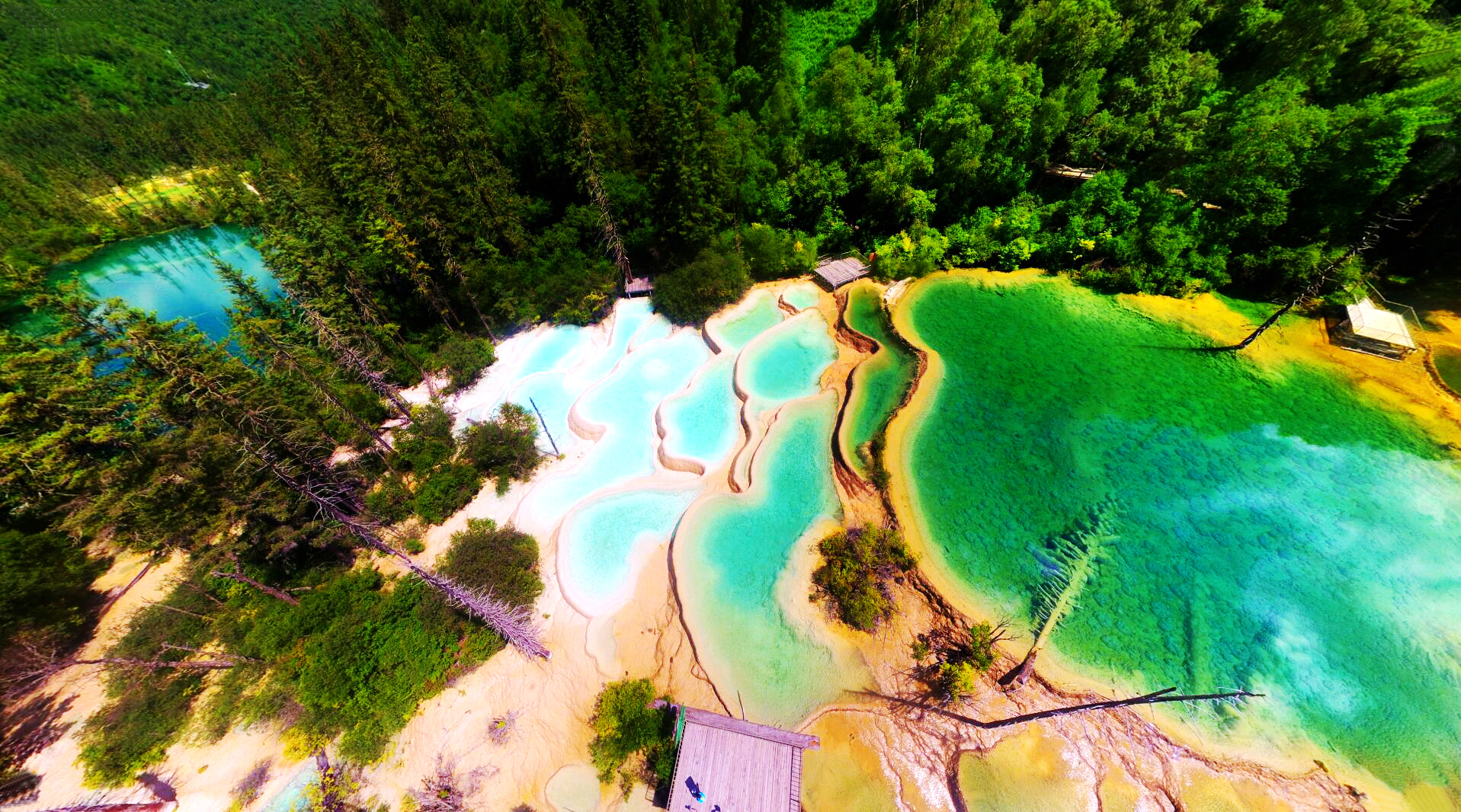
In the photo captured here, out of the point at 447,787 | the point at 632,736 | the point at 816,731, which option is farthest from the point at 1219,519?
the point at 447,787

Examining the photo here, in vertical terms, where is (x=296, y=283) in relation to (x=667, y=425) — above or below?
above

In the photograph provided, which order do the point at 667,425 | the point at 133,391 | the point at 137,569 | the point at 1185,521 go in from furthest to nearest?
the point at 667,425
the point at 137,569
the point at 1185,521
the point at 133,391

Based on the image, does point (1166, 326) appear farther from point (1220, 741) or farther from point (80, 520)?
point (80, 520)

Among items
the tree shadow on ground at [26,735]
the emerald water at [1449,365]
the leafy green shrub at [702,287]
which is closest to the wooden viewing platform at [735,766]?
the leafy green shrub at [702,287]

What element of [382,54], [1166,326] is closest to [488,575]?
[1166,326]

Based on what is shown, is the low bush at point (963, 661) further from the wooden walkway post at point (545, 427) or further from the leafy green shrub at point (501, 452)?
the leafy green shrub at point (501, 452)

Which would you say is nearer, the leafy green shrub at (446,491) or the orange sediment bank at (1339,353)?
the orange sediment bank at (1339,353)

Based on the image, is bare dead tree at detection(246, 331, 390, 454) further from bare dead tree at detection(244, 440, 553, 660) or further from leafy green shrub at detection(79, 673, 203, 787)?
leafy green shrub at detection(79, 673, 203, 787)

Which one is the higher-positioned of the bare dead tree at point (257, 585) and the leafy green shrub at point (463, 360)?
the leafy green shrub at point (463, 360)
